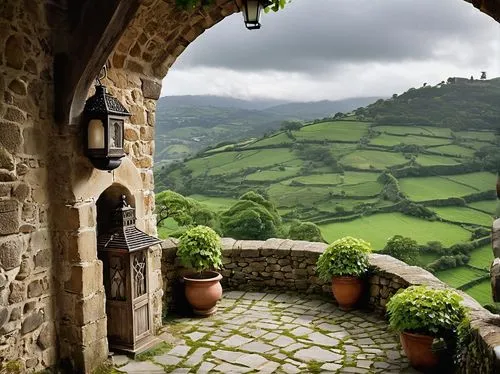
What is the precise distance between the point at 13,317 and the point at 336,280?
4.08 meters

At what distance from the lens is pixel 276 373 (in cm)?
443

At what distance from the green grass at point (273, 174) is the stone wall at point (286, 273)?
16803 mm

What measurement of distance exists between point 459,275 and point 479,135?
45.6 ft

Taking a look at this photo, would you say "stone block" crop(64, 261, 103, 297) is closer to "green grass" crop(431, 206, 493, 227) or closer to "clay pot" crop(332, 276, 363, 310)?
"clay pot" crop(332, 276, 363, 310)

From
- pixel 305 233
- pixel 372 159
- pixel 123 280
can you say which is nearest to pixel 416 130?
pixel 372 159

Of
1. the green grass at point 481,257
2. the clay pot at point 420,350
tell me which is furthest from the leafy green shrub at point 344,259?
the green grass at point 481,257

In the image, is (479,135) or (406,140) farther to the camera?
(406,140)

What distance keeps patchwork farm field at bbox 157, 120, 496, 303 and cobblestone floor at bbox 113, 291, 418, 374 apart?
6.67 metres

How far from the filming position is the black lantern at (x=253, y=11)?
12.9ft

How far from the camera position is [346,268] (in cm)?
618

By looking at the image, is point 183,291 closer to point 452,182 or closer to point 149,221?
point 149,221

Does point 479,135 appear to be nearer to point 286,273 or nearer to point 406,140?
point 406,140

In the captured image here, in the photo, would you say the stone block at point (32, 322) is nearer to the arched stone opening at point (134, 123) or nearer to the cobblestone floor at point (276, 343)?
the arched stone opening at point (134, 123)

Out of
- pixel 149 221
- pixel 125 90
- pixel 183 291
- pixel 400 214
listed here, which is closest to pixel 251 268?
pixel 183 291
